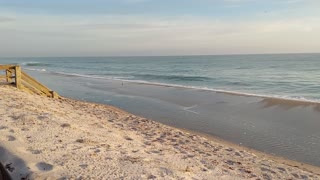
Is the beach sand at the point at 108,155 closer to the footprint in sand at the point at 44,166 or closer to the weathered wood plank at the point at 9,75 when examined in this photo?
the footprint in sand at the point at 44,166

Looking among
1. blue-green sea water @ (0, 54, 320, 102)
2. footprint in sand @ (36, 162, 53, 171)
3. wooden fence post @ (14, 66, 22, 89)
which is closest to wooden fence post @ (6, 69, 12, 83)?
wooden fence post @ (14, 66, 22, 89)

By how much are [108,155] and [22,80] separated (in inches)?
386

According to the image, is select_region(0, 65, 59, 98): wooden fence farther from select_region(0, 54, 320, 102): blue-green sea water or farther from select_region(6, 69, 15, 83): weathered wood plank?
select_region(0, 54, 320, 102): blue-green sea water

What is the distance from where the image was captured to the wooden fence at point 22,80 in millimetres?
13289

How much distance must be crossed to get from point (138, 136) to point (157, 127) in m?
1.98

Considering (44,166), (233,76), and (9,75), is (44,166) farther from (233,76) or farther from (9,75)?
(233,76)

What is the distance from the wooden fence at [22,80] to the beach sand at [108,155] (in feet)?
13.9

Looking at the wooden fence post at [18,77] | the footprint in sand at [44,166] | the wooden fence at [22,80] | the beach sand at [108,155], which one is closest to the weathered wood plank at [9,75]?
the wooden fence at [22,80]

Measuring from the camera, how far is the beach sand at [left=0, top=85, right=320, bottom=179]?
16.4 ft

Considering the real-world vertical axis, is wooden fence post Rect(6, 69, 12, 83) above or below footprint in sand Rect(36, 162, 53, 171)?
above

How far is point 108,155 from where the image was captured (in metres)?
5.76

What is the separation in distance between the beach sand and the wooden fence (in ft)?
13.9

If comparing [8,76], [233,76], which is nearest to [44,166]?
[8,76]

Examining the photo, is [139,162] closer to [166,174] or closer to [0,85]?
[166,174]
